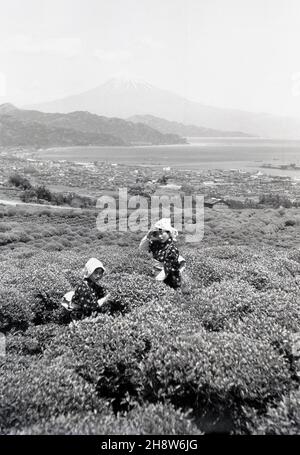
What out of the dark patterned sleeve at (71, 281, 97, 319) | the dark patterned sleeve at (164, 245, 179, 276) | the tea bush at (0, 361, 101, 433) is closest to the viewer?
the tea bush at (0, 361, 101, 433)

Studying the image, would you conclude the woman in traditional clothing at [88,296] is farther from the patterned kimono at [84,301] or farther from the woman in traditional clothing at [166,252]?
the woman in traditional clothing at [166,252]

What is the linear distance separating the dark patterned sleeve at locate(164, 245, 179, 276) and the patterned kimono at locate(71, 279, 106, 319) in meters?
1.71

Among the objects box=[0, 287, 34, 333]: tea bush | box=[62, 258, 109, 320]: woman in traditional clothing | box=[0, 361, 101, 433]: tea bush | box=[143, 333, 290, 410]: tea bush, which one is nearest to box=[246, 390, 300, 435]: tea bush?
box=[143, 333, 290, 410]: tea bush

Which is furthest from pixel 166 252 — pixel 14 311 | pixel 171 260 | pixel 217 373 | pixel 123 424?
pixel 123 424

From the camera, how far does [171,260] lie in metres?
7.97

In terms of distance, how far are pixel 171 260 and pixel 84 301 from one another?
6.87 feet

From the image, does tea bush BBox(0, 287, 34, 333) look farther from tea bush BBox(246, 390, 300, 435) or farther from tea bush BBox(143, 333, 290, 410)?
tea bush BBox(246, 390, 300, 435)

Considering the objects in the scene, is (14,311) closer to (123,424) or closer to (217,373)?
(123,424)

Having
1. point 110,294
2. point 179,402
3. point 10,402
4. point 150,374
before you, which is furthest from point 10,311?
point 179,402

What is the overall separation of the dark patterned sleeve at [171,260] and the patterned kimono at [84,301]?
1710 mm

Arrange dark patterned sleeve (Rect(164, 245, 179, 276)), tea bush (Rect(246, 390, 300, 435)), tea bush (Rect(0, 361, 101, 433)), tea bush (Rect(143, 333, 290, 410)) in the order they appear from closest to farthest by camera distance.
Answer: tea bush (Rect(246, 390, 300, 435)), tea bush (Rect(0, 361, 101, 433)), tea bush (Rect(143, 333, 290, 410)), dark patterned sleeve (Rect(164, 245, 179, 276))

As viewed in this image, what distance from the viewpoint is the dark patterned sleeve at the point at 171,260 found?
793 centimetres

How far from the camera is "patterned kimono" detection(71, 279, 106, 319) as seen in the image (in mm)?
6697
